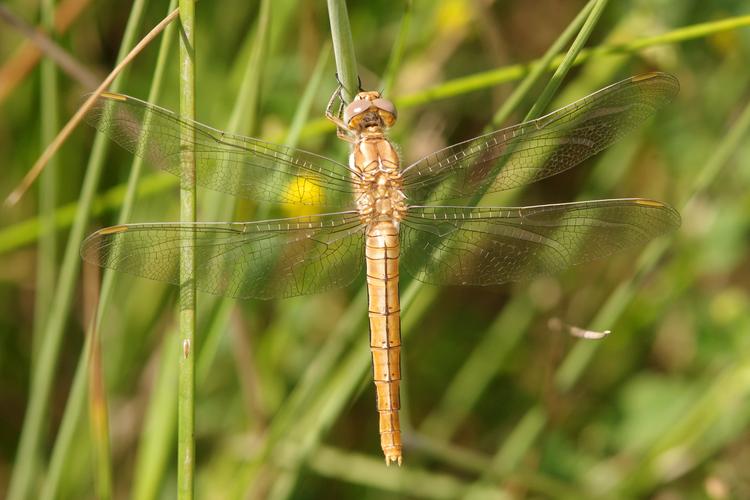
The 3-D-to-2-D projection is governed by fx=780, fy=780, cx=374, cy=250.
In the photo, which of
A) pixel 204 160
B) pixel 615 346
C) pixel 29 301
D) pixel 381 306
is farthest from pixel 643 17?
pixel 29 301

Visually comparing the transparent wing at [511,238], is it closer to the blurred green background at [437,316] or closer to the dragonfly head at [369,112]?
the dragonfly head at [369,112]

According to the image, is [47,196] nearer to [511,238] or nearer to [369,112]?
[369,112]

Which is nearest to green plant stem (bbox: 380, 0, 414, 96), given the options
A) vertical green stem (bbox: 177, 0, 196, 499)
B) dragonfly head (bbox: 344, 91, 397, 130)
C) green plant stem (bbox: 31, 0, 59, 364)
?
dragonfly head (bbox: 344, 91, 397, 130)

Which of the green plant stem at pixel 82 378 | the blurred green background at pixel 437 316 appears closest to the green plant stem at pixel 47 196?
the blurred green background at pixel 437 316

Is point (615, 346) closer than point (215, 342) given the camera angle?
No

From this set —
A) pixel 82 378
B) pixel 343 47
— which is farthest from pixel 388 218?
pixel 82 378

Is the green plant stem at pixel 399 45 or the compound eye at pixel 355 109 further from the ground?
the green plant stem at pixel 399 45

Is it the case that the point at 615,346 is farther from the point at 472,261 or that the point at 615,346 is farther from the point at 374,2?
the point at 374,2
